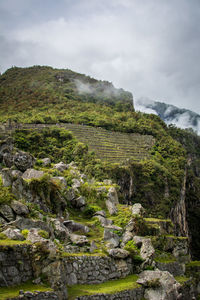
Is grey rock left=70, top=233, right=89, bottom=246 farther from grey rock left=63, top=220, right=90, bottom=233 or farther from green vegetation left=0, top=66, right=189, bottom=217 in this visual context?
green vegetation left=0, top=66, right=189, bottom=217

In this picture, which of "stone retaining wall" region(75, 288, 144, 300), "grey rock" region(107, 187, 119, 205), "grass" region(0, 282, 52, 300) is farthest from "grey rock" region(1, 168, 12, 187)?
"grey rock" region(107, 187, 119, 205)

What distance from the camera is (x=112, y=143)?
4578cm

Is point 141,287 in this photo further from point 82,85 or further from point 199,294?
point 82,85

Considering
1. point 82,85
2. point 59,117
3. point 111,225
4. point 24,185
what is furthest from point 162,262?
point 82,85

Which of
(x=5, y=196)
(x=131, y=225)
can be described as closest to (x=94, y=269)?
(x=5, y=196)

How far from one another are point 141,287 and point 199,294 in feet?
35.3

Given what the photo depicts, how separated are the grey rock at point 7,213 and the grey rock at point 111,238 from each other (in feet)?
16.2

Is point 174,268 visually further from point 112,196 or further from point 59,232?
point 59,232

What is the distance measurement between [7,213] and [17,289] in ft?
12.3

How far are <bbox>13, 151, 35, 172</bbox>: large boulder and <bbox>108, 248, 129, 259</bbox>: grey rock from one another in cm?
739

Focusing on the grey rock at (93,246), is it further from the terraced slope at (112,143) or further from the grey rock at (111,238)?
the terraced slope at (112,143)

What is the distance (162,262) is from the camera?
18.2 m

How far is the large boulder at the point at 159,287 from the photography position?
515 inches

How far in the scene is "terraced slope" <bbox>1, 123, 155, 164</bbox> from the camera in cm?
4106
